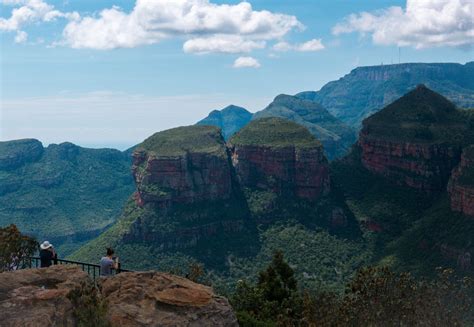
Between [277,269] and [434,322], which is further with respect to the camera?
[277,269]

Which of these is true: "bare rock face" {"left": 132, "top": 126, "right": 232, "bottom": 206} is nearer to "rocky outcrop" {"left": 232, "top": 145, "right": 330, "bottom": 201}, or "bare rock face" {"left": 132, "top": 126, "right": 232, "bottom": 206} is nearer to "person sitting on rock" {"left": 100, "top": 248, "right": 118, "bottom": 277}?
"rocky outcrop" {"left": 232, "top": 145, "right": 330, "bottom": 201}

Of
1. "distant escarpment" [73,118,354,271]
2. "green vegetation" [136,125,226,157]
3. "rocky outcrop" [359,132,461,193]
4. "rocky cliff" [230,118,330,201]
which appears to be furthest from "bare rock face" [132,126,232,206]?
"rocky outcrop" [359,132,461,193]

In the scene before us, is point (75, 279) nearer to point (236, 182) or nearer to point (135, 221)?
point (135, 221)

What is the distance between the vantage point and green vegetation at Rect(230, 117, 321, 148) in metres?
138

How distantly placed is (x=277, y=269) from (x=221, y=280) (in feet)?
190

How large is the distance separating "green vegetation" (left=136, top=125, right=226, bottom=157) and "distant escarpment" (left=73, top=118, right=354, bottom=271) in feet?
0.94

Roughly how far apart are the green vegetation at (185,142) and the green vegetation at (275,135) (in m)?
7.29

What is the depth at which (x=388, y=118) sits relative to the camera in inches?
5089

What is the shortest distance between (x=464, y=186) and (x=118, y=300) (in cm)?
8461

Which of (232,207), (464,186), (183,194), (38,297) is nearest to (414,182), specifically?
(464,186)

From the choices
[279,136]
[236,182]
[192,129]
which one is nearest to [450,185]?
[279,136]

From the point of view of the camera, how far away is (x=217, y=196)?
138 meters

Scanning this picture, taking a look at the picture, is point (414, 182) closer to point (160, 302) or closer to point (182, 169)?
point (182, 169)

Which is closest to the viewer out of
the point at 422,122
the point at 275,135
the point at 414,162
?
the point at 414,162
